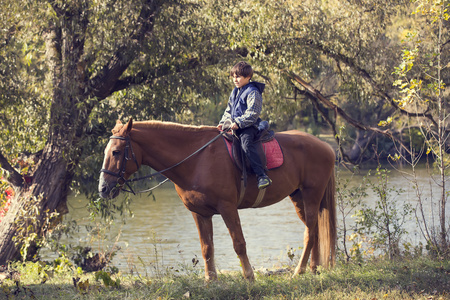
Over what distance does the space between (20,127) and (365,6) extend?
24.9 ft

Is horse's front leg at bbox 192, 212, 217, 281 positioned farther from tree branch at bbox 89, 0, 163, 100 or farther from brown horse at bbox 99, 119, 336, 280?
tree branch at bbox 89, 0, 163, 100

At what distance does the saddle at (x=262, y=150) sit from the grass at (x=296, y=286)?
4.43 ft

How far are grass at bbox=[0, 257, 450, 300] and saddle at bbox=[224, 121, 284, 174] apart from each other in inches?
53.2

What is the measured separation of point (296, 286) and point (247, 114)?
2008mm

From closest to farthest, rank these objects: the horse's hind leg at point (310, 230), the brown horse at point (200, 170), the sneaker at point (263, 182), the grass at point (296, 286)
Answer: the grass at point (296, 286)
the brown horse at point (200, 170)
the sneaker at point (263, 182)
the horse's hind leg at point (310, 230)

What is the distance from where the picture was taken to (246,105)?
657 centimetres

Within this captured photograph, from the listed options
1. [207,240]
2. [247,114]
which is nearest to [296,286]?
[207,240]

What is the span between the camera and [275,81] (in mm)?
12211

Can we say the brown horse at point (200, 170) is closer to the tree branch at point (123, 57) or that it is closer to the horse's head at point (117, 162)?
the horse's head at point (117, 162)

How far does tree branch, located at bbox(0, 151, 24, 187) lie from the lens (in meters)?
10.6

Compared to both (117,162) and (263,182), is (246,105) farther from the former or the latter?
(117,162)

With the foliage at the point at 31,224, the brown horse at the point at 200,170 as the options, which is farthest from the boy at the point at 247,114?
the foliage at the point at 31,224

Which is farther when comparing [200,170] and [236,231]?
[236,231]

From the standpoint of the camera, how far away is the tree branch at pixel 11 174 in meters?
10.6
